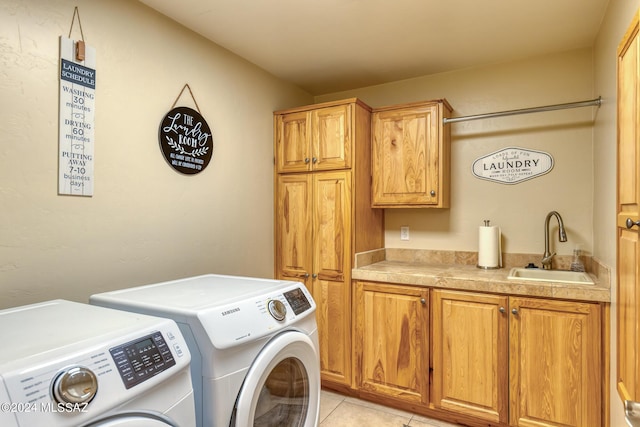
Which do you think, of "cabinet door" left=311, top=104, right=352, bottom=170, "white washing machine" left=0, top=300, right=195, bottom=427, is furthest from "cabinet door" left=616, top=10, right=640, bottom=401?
"cabinet door" left=311, top=104, right=352, bottom=170

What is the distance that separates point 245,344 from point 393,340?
149 centimetres

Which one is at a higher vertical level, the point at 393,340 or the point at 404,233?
the point at 404,233

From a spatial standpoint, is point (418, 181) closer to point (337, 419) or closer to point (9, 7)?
point (337, 419)

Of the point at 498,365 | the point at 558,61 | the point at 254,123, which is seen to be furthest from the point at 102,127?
the point at 558,61

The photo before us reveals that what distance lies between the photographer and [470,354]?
2.25m

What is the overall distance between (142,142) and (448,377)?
7.47 feet

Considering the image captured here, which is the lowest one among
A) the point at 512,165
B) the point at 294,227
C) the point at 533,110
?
the point at 294,227

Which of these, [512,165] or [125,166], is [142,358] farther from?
[512,165]

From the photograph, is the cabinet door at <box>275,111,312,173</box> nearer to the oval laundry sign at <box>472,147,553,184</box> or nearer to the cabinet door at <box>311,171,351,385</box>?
the cabinet door at <box>311,171,351,385</box>

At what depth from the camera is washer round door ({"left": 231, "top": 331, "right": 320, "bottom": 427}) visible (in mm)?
1263

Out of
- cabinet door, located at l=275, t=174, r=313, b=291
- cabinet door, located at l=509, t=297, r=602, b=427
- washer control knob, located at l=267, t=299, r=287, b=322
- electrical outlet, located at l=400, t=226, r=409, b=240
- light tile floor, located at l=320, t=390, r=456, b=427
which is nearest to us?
washer control knob, located at l=267, t=299, r=287, b=322

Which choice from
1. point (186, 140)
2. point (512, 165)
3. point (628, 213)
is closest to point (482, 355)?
point (628, 213)

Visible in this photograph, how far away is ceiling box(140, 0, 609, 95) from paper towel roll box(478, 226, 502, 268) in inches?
48.9

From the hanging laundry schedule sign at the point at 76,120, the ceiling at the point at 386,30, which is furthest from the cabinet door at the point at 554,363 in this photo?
the hanging laundry schedule sign at the point at 76,120
